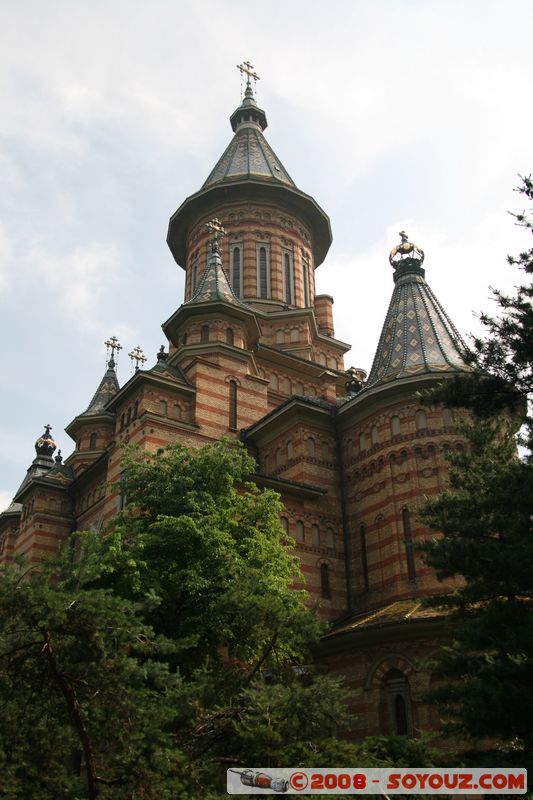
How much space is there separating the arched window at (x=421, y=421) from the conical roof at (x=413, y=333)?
4.06 ft

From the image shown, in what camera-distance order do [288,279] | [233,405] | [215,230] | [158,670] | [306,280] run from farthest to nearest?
[306,280]
[288,279]
[215,230]
[233,405]
[158,670]

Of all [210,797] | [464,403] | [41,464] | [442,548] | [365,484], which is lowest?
[210,797]

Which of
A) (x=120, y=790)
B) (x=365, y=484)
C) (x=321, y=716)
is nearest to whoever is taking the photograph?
(x=120, y=790)

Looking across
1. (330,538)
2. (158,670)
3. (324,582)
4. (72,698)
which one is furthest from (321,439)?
(72,698)

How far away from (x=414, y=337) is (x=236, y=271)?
43.7ft

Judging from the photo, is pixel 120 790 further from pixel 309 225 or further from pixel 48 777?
pixel 309 225

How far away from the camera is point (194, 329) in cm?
2905

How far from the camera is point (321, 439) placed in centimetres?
2586

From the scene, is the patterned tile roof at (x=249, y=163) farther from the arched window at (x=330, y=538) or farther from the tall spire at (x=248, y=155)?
the arched window at (x=330, y=538)

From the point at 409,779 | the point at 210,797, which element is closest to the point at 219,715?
the point at 210,797

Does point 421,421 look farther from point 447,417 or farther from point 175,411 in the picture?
point 175,411

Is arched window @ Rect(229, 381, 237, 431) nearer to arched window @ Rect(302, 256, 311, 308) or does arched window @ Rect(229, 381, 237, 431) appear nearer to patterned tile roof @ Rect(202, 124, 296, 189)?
arched window @ Rect(302, 256, 311, 308)

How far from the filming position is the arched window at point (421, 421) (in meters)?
23.3

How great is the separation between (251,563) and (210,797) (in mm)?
7392
